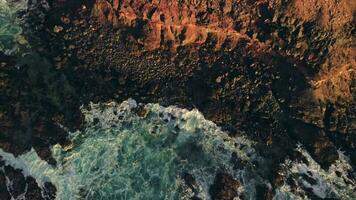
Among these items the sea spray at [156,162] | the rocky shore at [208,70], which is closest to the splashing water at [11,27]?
the rocky shore at [208,70]

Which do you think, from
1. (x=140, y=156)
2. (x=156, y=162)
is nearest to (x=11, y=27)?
(x=140, y=156)

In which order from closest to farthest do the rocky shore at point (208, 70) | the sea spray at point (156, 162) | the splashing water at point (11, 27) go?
the sea spray at point (156, 162) → the rocky shore at point (208, 70) → the splashing water at point (11, 27)

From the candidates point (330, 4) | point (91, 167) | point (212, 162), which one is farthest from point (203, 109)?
point (330, 4)

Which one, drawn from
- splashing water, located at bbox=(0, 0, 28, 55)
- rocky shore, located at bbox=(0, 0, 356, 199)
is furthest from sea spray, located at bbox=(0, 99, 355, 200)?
splashing water, located at bbox=(0, 0, 28, 55)

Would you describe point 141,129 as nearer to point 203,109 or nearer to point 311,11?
point 203,109

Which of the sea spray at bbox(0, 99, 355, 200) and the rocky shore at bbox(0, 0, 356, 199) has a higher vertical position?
the rocky shore at bbox(0, 0, 356, 199)

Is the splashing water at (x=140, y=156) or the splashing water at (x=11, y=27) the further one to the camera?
the splashing water at (x=11, y=27)

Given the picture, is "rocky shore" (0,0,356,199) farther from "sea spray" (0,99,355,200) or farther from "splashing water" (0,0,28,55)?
"splashing water" (0,0,28,55)

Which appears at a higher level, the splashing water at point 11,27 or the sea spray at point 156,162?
the splashing water at point 11,27

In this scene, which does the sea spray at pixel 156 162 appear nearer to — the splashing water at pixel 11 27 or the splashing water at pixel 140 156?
the splashing water at pixel 140 156
